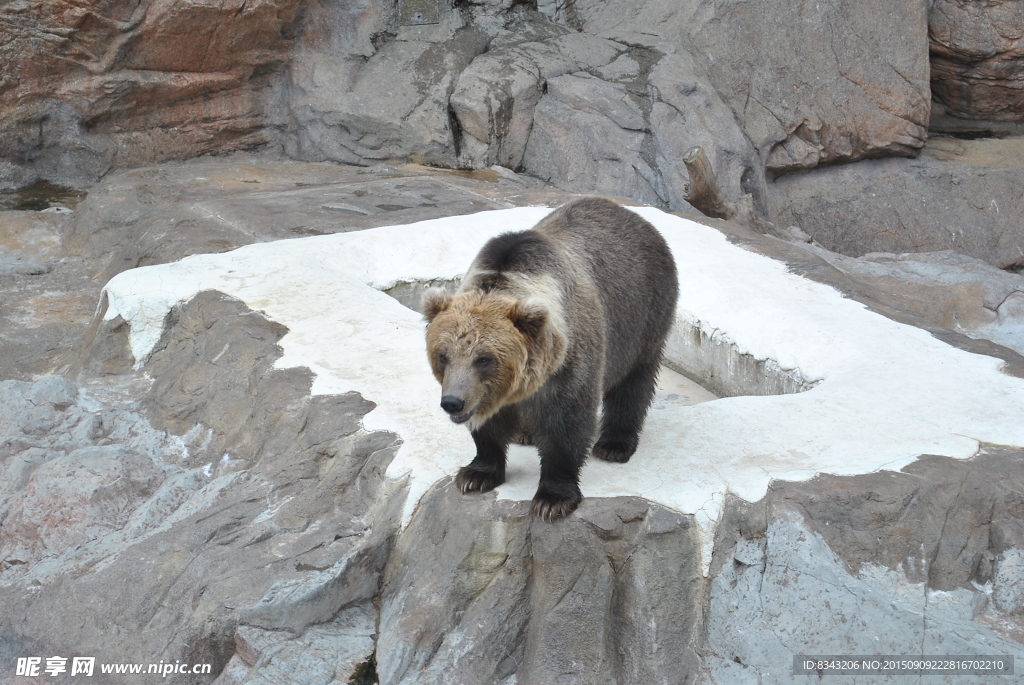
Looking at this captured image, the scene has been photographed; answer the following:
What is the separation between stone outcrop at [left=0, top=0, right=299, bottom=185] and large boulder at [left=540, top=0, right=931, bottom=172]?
5.53 metres

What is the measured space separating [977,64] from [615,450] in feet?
42.3

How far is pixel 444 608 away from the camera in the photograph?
12.6 ft

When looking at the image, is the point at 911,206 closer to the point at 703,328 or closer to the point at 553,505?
the point at 703,328

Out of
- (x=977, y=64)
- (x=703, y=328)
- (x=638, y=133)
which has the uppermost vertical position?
(x=977, y=64)

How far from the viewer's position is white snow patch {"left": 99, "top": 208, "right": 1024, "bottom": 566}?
13.5 feet

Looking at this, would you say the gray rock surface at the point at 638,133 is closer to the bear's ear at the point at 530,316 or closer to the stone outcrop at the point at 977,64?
the stone outcrop at the point at 977,64

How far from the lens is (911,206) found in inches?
511

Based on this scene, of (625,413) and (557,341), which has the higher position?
(557,341)

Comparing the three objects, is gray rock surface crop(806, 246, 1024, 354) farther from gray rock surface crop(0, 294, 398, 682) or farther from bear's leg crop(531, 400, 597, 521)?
gray rock surface crop(0, 294, 398, 682)

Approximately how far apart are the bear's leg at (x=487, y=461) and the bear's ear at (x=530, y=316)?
1.87 feet

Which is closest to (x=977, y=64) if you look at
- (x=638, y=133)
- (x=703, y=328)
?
(x=638, y=133)

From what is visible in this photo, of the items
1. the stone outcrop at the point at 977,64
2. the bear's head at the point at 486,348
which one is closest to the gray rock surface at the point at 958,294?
the bear's head at the point at 486,348

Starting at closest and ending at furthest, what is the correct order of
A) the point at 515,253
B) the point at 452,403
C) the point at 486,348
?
the point at 452,403 < the point at 486,348 < the point at 515,253

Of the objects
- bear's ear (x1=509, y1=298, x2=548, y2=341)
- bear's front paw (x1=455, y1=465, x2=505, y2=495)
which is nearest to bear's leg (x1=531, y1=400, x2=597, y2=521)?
bear's front paw (x1=455, y1=465, x2=505, y2=495)
